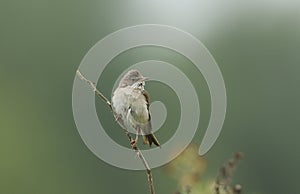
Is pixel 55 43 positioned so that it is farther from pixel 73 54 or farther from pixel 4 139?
pixel 4 139

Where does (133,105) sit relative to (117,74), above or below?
below

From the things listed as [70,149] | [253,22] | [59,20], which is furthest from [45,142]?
[253,22]

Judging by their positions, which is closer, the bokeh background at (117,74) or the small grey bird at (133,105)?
the small grey bird at (133,105)

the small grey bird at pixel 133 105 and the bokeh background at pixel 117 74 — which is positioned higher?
the bokeh background at pixel 117 74

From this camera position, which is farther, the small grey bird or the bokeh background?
the bokeh background

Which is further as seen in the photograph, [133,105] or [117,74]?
[117,74]
